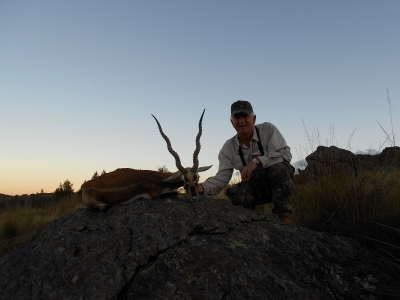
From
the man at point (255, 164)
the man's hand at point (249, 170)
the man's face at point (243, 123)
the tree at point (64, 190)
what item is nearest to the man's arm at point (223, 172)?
the man at point (255, 164)

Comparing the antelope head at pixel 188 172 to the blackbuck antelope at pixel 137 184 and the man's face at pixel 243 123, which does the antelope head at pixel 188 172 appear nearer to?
the blackbuck antelope at pixel 137 184

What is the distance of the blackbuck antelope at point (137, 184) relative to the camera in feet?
14.3

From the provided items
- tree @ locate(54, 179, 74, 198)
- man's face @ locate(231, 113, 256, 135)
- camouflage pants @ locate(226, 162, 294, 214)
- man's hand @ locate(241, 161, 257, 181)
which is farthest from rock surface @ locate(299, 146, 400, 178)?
tree @ locate(54, 179, 74, 198)

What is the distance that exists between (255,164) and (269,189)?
677mm

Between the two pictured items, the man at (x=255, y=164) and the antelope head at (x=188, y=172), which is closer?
the antelope head at (x=188, y=172)

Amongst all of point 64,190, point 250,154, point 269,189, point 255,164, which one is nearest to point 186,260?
point 255,164

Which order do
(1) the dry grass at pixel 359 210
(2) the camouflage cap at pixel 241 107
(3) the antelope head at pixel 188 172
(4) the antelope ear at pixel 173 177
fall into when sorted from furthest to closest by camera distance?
(2) the camouflage cap at pixel 241 107, (4) the antelope ear at pixel 173 177, (3) the antelope head at pixel 188 172, (1) the dry grass at pixel 359 210

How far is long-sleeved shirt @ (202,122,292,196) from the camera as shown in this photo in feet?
17.5

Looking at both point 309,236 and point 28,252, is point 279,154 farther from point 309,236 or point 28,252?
point 28,252

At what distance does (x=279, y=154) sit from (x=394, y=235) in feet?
6.45

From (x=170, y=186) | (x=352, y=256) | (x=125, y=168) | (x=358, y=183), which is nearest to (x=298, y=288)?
(x=352, y=256)

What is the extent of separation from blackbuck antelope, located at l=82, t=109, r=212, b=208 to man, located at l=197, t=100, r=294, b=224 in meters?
0.43

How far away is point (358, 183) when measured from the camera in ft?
14.7

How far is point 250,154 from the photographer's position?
5719 millimetres
